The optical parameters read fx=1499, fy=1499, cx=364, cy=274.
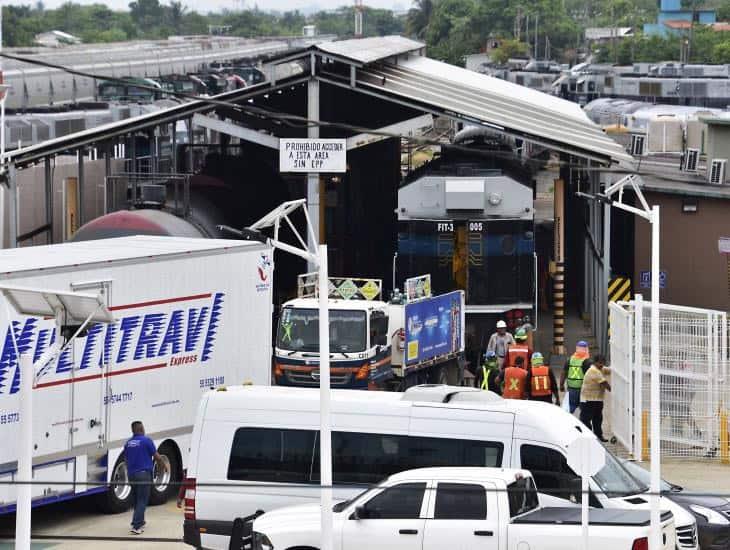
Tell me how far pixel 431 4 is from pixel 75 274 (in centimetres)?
16896

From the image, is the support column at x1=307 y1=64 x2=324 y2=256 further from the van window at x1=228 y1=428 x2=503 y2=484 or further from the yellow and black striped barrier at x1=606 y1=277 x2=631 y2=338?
the van window at x1=228 y1=428 x2=503 y2=484

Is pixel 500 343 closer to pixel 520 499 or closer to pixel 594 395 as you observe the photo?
pixel 594 395

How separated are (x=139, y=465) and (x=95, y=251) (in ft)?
10.8

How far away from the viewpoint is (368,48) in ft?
127

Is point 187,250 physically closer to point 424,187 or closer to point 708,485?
point 708,485

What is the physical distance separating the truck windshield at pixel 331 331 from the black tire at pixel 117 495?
225 inches

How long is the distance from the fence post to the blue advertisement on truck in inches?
190

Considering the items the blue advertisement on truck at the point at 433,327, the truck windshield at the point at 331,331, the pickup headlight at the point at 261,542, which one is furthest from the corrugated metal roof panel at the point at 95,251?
the pickup headlight at the point at 261,542

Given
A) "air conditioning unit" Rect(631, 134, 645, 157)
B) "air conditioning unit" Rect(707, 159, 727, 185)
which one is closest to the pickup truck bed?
"air conditioning unit" Rect(707, 159, 727, 185)

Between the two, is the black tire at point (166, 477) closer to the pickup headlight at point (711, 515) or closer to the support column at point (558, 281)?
the pickup headlight at point (711, 515)

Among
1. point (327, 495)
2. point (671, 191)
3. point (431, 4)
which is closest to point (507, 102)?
point (671, 191)

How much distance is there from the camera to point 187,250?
20.7m

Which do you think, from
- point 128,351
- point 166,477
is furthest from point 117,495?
point 128,351

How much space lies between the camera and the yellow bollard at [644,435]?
2230cm
